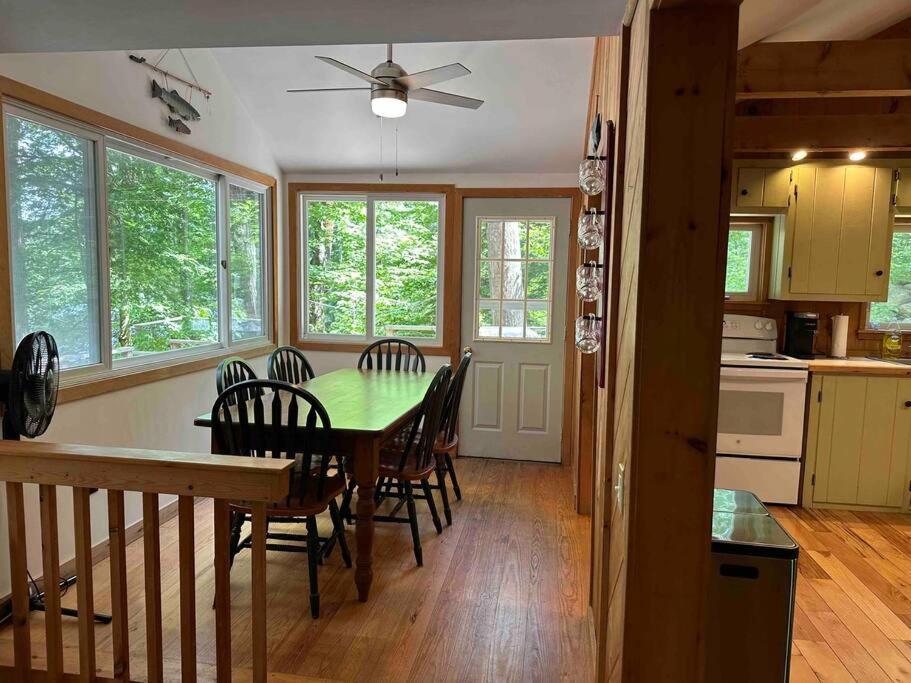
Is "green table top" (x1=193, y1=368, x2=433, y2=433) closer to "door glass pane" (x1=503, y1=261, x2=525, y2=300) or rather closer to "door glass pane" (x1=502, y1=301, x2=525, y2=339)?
"door glass pane" (x1=502, y1=301, x2=525, y2=339)

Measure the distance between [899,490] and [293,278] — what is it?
435cm

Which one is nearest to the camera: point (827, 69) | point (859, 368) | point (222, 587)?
point (222, 587)

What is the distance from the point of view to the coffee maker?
155 inches

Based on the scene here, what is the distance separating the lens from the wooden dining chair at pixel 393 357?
4074 millimetres

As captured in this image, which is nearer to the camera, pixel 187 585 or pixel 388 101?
pixel 187 585

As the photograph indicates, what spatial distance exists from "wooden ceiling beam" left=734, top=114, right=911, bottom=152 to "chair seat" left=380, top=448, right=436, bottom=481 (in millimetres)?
2641

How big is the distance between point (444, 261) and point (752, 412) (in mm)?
2359

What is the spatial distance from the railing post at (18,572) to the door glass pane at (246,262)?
2246 millimetres

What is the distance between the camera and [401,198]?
4.61 meters

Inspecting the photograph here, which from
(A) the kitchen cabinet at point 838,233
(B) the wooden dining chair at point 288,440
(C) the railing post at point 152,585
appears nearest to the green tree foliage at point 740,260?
(A) the kitchen cabinet at point 838,233

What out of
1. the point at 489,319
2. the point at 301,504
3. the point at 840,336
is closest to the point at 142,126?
the point at 301,504

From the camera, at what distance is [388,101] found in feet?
8.87

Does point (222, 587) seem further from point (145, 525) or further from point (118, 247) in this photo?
point (118, 247)

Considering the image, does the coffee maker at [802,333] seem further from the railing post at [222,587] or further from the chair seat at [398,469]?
the railing post at [222,587]
